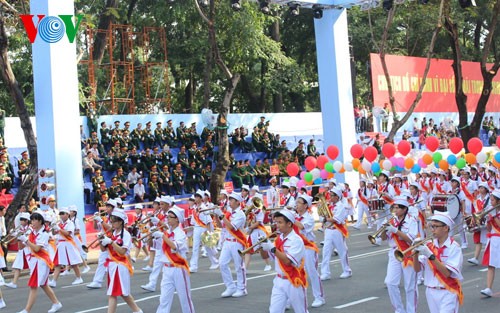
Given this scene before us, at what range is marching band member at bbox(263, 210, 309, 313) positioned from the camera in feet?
30.5

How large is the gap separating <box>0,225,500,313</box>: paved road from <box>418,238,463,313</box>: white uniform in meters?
3.54

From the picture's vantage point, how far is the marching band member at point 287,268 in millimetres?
9305

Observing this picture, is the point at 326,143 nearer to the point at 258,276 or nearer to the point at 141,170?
the point at 141,170

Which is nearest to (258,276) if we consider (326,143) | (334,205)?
(334,205)

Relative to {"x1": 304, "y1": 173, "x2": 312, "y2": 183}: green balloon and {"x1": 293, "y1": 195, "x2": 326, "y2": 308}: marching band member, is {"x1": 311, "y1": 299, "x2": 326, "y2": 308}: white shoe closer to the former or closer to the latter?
{"x1": 293, "y1": 195, "x2": 326, "y2": 308}: marching band member

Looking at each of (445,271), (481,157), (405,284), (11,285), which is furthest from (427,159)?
(445,271)

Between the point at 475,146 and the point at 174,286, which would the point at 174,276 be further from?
the point at 475,146

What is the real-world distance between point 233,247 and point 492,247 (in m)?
4.63

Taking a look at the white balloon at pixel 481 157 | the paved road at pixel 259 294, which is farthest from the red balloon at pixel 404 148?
the paved road at pixel 259 294

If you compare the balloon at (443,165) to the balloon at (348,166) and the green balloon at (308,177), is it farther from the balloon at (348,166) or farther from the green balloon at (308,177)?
the green balloon at (308,177)

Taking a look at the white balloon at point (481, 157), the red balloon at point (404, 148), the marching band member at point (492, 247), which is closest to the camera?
the marching band member at point (492, 247)

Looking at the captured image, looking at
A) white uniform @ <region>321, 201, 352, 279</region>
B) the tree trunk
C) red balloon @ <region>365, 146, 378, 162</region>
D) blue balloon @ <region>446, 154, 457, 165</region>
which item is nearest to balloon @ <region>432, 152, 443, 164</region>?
blue balloon @ <region>446, 154, 457, 165</region>

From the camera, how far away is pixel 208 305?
1308 centimetres

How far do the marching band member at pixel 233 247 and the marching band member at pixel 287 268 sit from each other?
4.33 metres
